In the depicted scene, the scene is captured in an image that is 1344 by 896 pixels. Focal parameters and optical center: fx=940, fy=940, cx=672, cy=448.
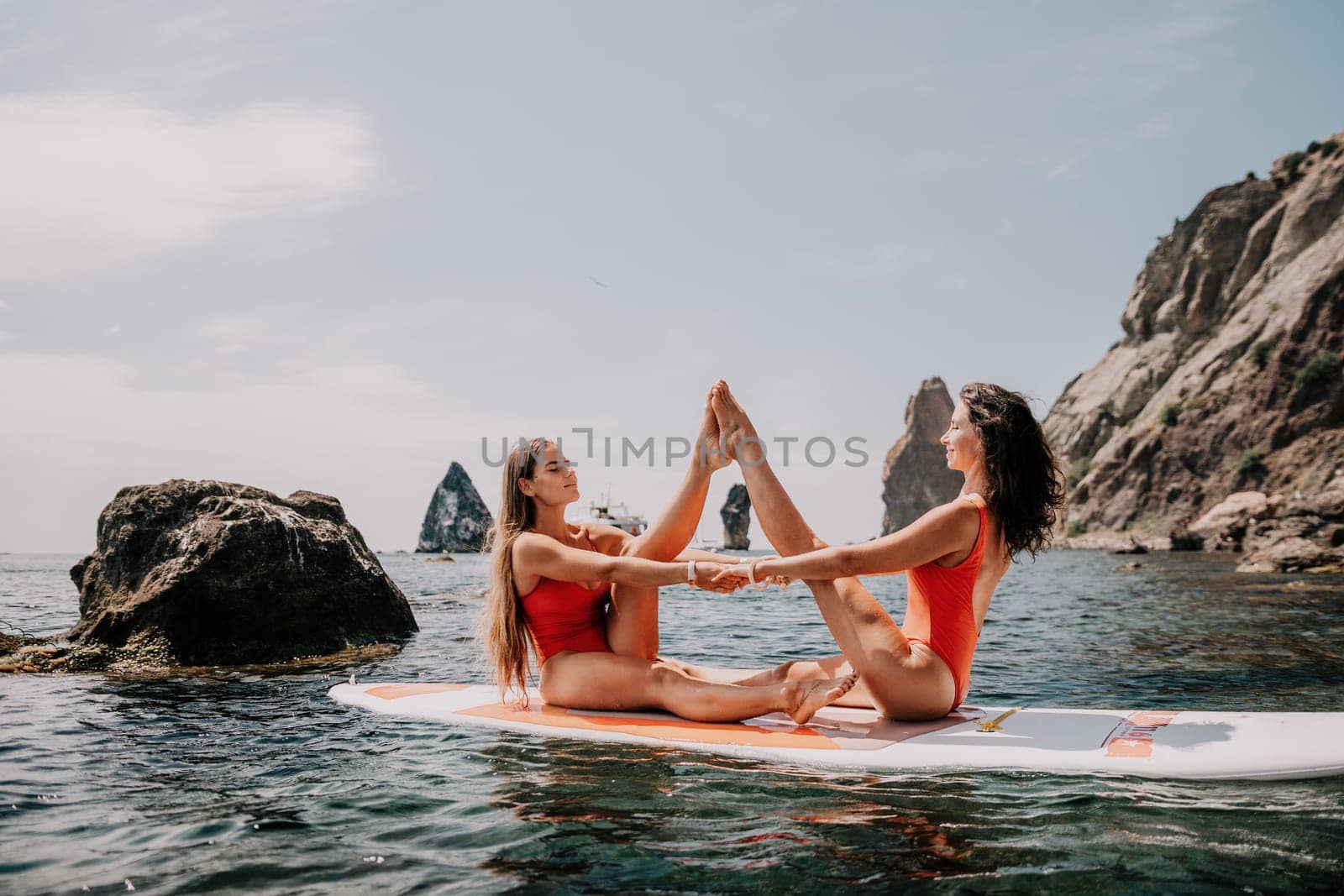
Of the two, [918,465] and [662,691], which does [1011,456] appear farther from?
[918,465]

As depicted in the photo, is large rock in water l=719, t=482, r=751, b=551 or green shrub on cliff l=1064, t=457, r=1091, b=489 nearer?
green shrub on cliff l=1064, t=457, r=1091, b=489

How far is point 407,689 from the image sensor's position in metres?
8.20

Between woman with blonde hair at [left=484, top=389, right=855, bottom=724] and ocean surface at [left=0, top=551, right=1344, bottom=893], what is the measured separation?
64 cm

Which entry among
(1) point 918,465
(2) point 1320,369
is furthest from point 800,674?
(1) point 918,465

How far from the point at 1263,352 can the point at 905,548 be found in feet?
216

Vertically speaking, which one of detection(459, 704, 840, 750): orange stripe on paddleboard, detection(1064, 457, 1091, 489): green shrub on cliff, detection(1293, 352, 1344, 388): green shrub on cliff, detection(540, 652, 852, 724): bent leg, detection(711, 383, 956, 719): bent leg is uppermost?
detection(1293, 352, 1344, 388): green shrub on cliff

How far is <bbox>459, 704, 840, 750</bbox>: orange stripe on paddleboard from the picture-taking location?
19.4 feet

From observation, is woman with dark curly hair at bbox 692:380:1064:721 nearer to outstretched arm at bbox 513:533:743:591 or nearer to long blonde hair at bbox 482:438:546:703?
outstretched arm at bbox 513:533:743:591

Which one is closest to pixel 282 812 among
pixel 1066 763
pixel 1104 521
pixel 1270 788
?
pixel 1066 763

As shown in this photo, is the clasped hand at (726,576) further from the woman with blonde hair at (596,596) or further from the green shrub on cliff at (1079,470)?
the green shrub on cliff at (1079,470)

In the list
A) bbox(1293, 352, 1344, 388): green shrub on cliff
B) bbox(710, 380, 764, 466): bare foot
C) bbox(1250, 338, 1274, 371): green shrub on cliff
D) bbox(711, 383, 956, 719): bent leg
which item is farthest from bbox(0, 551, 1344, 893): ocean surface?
bbox(1250, 338, 1274, 371): green shrub on cliff

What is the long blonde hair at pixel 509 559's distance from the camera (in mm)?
6777

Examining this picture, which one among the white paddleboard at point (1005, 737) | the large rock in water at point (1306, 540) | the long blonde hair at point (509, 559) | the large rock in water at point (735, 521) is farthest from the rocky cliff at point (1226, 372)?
the large rock in water at point (735, 521)

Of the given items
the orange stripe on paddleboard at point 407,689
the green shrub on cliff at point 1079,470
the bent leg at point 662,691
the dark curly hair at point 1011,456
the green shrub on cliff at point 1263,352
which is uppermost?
the green shrub on cliff at point 1263,352
